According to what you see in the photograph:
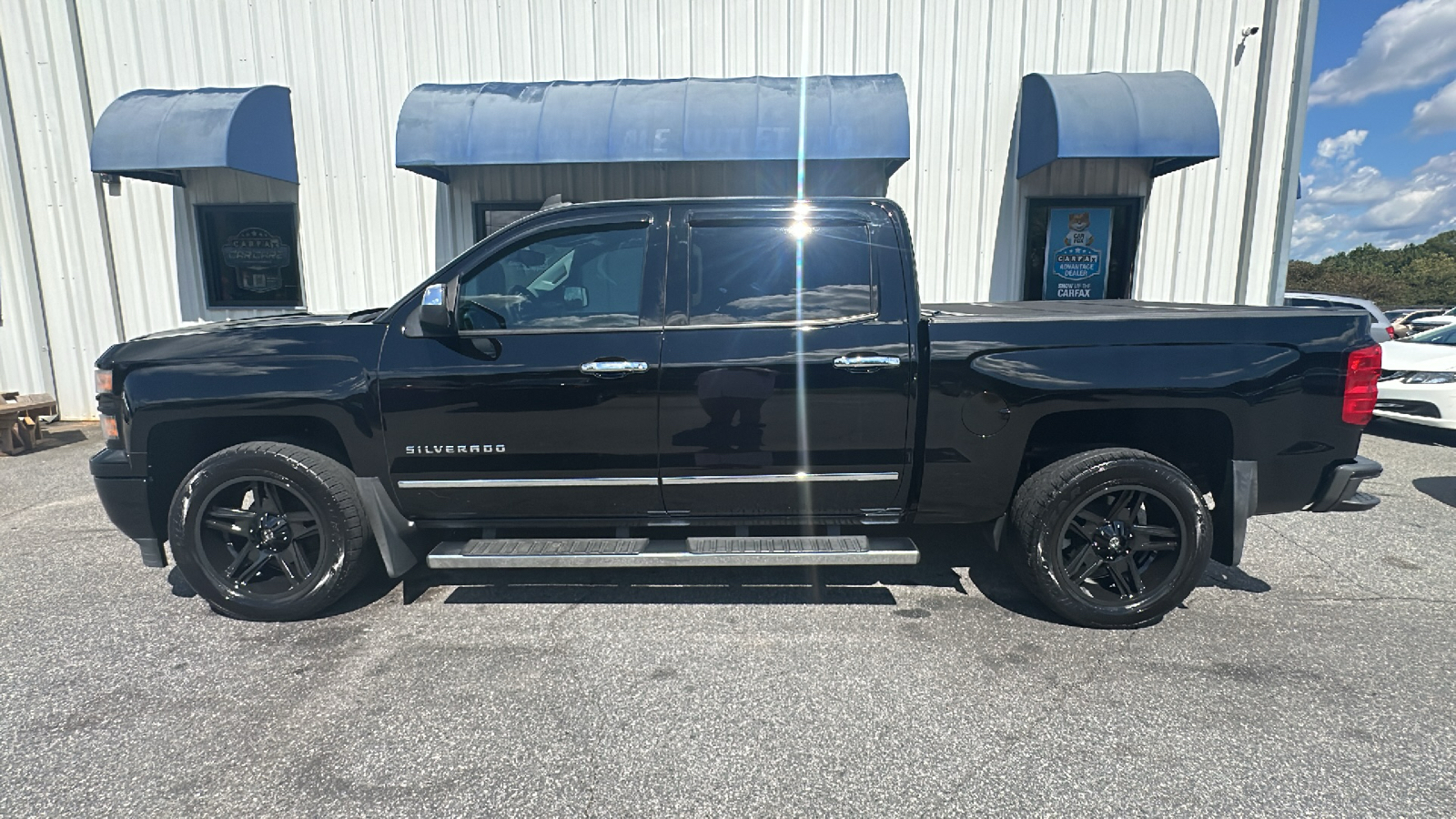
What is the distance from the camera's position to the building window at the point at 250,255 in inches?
320

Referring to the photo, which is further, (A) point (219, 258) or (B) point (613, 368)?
(A) point (219, 258)

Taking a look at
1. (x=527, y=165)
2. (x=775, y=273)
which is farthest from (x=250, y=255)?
(x=775, y=273)

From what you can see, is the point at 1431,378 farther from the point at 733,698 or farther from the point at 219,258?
the point at 219,258

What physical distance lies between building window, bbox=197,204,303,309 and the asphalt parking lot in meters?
5.14

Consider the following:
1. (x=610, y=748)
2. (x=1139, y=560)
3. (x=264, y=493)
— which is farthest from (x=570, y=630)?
(x=1139, y=560)

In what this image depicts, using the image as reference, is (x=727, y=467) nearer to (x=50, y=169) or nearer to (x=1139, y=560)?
(x=1139, y=560)

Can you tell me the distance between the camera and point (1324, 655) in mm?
2951

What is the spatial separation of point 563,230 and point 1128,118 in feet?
20.0

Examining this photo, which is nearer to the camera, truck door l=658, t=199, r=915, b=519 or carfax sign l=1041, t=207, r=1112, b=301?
truck door l=658, t=199, r=915, b=519

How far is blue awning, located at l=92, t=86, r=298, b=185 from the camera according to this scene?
22.8 feet

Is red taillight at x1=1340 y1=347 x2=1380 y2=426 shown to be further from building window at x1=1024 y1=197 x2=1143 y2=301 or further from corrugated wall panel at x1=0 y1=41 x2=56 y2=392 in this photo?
corrugated wall panel at x1=0 y1=41 x2=56 y2=392

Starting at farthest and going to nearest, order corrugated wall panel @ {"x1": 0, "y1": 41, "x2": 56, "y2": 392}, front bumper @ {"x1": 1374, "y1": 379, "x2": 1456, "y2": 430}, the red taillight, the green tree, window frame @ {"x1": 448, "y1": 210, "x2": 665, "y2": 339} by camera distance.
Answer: the green tree, corrugated wall panel @ {"x1": 0, "y1": 41, "x2": 56, "y2": 392}, front bumper @ {"x1": 1374, "y1": 379, "x2": 1456, "y2": 430}, window frame @ {"x1": 448, "y1": 210, "x2": 665, "y2": 339}, the red taillight

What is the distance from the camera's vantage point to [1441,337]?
788 cm

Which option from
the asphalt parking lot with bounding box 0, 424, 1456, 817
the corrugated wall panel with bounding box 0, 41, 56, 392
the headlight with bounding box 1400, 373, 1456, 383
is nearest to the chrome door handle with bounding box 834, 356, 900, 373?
the asphalt parking lot with bounding box 0, 424, 1456, 817
